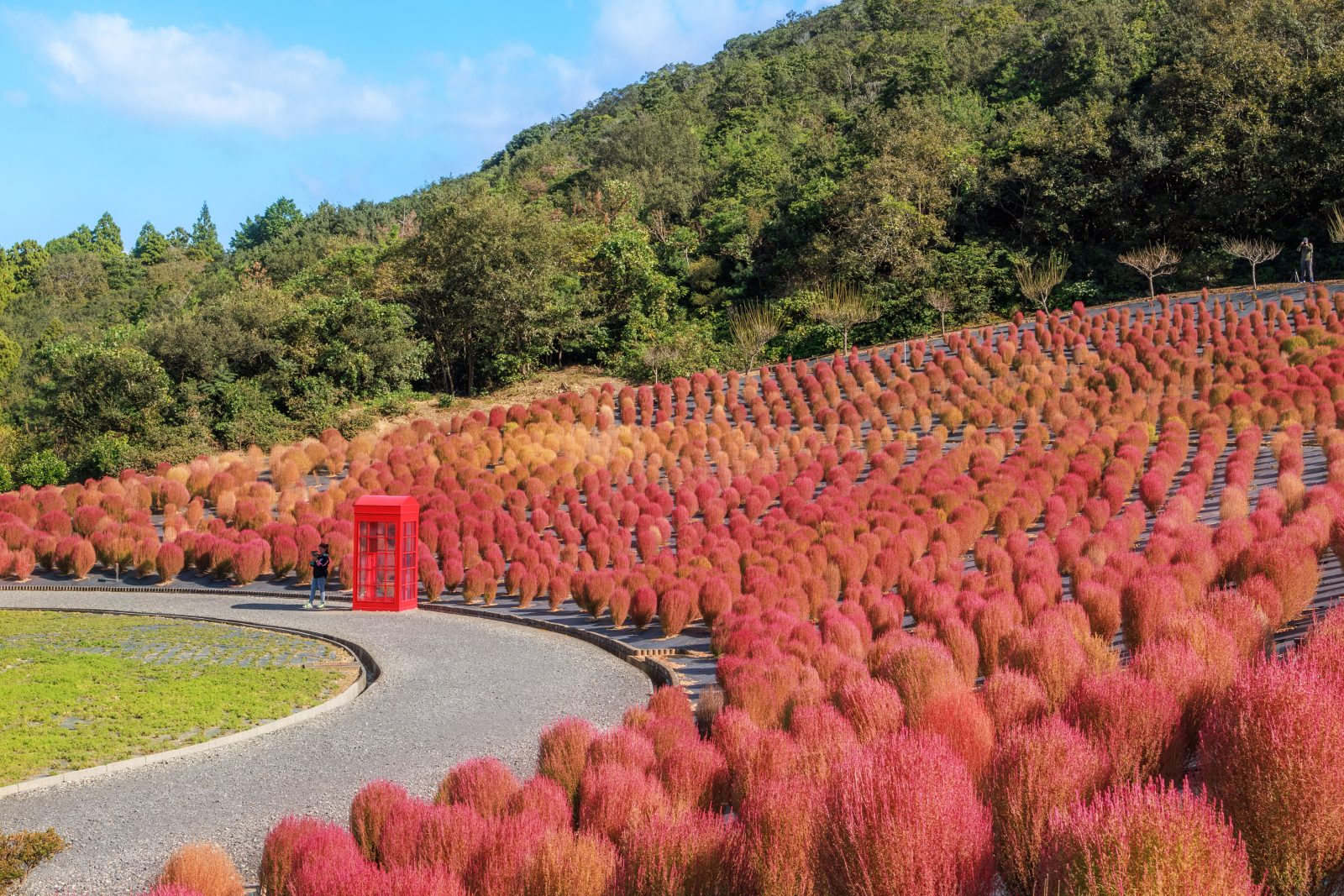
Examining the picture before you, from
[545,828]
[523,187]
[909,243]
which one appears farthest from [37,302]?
[545,828]

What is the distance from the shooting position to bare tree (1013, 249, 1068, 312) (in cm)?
3841

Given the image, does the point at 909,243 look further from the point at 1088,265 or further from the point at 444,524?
the point at 444,524

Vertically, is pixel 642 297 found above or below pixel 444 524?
above

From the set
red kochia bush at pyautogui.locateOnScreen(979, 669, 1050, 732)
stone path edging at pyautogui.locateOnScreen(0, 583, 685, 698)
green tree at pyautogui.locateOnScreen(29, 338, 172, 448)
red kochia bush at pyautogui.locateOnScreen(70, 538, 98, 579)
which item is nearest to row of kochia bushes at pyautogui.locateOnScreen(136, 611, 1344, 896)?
red kochia bush at pyautogui.locateOnScreen(979, 669, 1050, 732)

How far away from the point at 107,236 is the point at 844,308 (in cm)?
8173

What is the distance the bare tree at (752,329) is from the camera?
3847 cm

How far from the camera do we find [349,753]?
Answer: 9688 millimetres

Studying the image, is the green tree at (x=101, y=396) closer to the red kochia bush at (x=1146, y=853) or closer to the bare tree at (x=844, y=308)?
the bare tree at (x=844, y=308)

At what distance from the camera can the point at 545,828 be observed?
18.1ft

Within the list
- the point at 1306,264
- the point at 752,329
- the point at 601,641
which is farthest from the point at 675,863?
the point at 1306,264

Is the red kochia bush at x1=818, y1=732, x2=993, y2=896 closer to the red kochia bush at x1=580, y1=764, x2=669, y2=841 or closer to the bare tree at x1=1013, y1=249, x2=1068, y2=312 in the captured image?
the red kochia bush at x1=580, y1=764, x2=669, y2=841


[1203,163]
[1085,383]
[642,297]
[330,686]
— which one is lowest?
[330,686]

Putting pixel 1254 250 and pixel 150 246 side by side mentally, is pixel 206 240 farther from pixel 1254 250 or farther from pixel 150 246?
pixel 1254 250

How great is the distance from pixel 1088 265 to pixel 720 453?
23.9 meters
